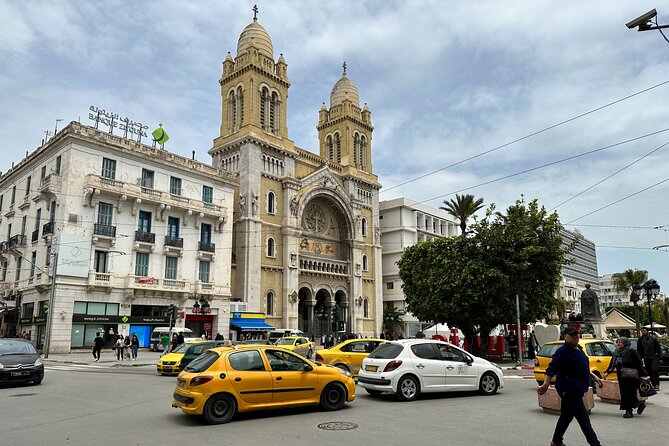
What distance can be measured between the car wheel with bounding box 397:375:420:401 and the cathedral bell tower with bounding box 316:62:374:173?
49061mm

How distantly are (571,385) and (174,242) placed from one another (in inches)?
1332

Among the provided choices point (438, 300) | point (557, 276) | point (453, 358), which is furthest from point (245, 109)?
point (453, 358)

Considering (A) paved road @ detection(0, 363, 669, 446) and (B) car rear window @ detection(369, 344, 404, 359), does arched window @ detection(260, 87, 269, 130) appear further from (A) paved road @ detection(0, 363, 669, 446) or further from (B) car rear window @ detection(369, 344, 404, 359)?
(B) car rear window @ detection(369, 344, 404, 359)

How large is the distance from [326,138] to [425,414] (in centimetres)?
5537

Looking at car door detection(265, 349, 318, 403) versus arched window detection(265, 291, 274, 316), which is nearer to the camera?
car door detection(265, 349, 318, 403)

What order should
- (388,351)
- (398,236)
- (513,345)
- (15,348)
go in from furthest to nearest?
(398,236), (513,345), (15,348), (388,351)

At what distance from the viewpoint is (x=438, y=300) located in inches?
1117

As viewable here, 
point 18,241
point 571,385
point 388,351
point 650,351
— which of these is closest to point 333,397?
point 388,351

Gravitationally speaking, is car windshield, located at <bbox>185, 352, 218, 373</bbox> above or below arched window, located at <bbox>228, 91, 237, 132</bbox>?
below

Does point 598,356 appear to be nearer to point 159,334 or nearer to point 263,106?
point 159,334

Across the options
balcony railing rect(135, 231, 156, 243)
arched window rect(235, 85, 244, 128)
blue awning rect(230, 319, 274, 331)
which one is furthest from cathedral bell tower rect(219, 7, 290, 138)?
blue awning rect(230, 319, 274, 331)

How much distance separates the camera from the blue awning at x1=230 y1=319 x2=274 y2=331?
41656 mm

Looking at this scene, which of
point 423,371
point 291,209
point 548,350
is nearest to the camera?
point 423,371

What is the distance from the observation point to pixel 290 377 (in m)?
9.91
